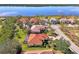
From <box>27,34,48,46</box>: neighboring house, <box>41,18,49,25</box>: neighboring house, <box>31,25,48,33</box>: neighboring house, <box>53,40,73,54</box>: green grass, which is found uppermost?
<box>41,18,49,25</box>: neighboring house

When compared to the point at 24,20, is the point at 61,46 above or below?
below

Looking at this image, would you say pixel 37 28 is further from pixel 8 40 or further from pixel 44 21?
pixel 8 40

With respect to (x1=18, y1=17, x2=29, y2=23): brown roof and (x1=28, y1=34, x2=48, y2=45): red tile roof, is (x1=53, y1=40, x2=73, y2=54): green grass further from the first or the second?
(x1=18, y1=17, x2=29, y2=23): brown roof

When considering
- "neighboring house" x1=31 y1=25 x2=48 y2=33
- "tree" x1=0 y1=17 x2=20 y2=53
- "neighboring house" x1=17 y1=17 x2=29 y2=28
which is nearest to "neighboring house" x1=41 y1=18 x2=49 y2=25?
"neighboring house" x1=31 y1=25 x2=48 y2=33

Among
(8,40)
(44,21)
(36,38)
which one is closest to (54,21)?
(44,21)

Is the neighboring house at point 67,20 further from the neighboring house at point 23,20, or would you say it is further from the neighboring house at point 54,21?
the neighboring house at point 23,20

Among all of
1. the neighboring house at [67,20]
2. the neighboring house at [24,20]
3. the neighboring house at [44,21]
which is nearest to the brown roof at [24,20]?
the neighboring house at [24,20]
